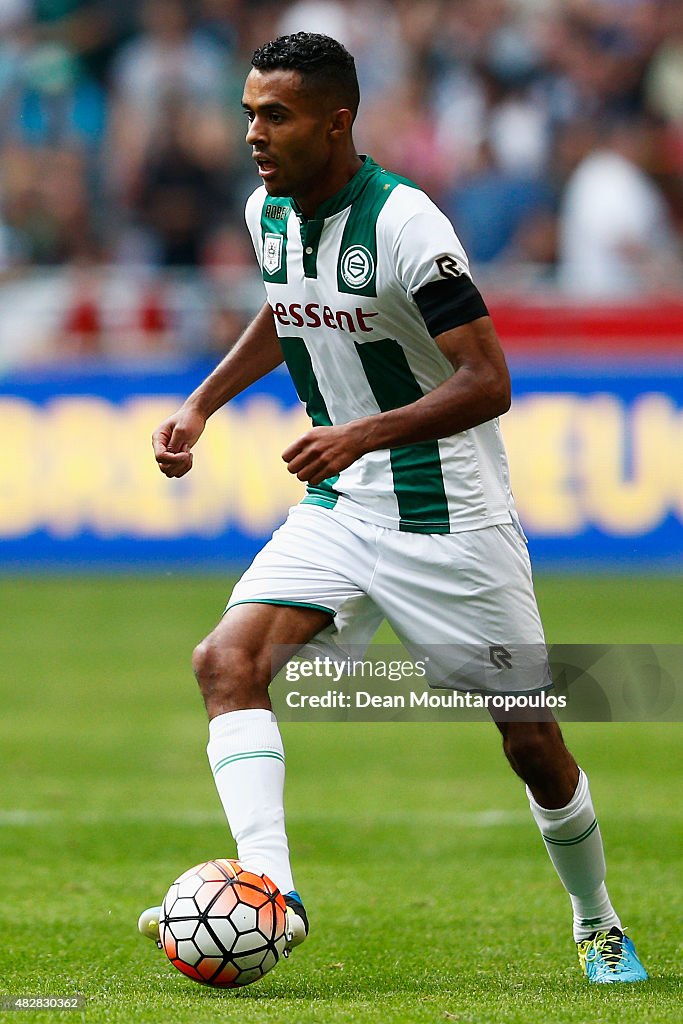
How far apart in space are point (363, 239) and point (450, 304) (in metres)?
0.36

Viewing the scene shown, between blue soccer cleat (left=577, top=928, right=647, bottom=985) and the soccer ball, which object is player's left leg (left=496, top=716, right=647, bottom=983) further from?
the soccer ball

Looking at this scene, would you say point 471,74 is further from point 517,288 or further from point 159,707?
point 159,707

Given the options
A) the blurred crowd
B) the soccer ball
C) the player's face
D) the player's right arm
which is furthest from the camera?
the blurred crowd

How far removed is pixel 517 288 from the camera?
43.1ft

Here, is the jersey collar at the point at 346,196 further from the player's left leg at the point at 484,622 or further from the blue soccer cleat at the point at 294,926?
the blue soccer cleat at the point at 294,926

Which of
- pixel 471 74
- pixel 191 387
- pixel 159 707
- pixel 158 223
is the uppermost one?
pixel 471 74

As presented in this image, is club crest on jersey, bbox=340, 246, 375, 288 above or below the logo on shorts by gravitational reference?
above

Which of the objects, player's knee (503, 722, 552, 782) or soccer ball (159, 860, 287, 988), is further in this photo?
player's knee (503, 722, 552, 782)

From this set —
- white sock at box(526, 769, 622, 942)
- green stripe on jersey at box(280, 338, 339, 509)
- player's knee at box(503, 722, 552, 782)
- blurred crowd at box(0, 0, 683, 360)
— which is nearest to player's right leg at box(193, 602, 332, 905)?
green stripe on jersey at box(280, 338, 339, 509)

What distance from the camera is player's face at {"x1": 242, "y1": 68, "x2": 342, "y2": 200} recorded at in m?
4.36

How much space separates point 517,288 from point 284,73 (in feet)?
29.2

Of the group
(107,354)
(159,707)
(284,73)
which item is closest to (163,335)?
(107,354)

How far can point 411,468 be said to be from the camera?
4.58 meters

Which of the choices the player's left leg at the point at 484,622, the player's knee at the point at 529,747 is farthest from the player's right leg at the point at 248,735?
the player's knee at the point at 529,747
